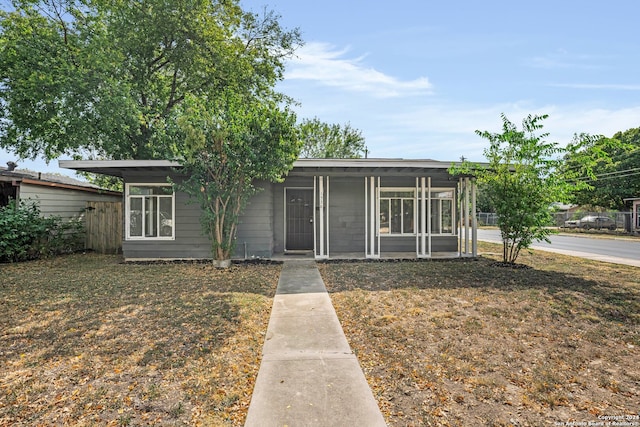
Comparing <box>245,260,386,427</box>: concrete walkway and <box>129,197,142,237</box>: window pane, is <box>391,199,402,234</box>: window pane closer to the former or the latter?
<box>245,260,386,427</box>: concrete walkway

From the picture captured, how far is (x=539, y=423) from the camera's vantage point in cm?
217

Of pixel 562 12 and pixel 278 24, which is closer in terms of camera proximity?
pixel 562 12

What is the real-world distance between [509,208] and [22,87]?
14.6 m

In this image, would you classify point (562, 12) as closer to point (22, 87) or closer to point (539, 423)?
point (539, 423)

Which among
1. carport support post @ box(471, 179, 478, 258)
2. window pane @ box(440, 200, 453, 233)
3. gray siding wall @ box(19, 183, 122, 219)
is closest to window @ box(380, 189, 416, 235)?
window pane @ box(440, 200, 453, 233)

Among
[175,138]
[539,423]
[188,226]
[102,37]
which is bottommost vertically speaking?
[539,423]

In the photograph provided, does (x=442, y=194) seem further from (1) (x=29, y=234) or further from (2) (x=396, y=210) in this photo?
(1) (x=29, y=234)

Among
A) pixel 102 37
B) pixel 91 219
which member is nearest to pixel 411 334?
pixel 91 219

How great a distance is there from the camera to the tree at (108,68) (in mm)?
10359

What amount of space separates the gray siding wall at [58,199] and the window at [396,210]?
10078 millimetres

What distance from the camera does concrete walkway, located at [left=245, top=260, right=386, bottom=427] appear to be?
220cm

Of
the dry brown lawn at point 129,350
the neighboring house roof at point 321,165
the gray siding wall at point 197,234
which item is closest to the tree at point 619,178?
the neighboring house roof at point 321,165

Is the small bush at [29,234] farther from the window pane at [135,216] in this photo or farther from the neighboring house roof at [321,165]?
the window pane at [135,216]

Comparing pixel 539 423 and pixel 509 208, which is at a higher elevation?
pixel 509 208
